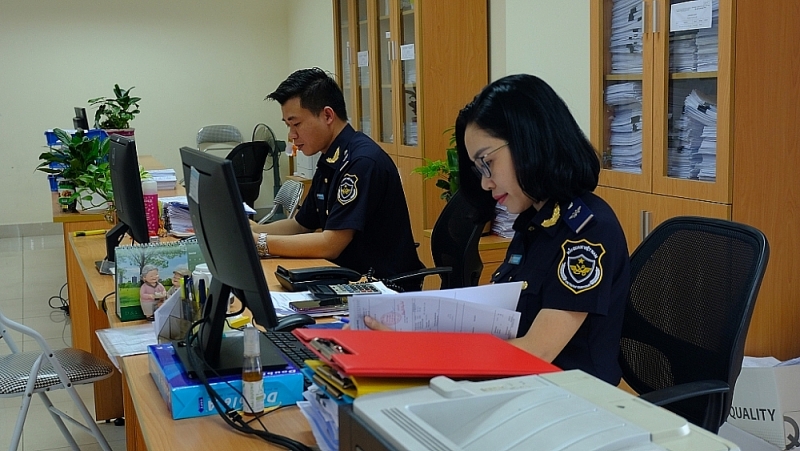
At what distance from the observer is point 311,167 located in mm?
7277

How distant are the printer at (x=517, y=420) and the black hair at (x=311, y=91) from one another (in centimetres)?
218

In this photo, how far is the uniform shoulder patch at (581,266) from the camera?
174cm

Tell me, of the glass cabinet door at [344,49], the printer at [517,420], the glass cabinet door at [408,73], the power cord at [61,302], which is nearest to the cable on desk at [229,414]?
the printer at [517,420]

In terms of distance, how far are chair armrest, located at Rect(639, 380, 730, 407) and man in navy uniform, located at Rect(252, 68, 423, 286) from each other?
1.54 meters

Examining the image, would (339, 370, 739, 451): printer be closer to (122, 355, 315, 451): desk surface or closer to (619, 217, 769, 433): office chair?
(122, 355, 315, 451): desk surface

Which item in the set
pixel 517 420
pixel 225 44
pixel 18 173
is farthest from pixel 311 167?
pixel 517 420

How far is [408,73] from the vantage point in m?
5.06

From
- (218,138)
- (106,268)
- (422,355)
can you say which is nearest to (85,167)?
(106,268)

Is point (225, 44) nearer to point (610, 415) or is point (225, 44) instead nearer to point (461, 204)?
point (461, 204)

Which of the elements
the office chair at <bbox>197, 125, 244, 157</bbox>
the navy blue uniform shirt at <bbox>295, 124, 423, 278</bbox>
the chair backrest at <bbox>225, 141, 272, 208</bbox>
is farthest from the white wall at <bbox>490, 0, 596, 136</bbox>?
the office chair at <bbox>197, 125, 244, 157</bbox>

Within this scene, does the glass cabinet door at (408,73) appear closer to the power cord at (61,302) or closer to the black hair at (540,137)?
the power cord at (61,302)

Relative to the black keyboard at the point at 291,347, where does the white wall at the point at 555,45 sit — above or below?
above

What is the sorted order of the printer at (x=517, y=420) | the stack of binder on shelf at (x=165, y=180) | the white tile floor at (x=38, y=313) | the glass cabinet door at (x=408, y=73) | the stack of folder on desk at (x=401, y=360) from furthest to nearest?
the glass cabinet door at (x=408, y=73)
the stack of binder on shelf at (x=165, y=180)
the white tile floor at (x=38, y=313)
the stack of folder on desk at (x=401, y=360)
the printer at (x=517, y=420)

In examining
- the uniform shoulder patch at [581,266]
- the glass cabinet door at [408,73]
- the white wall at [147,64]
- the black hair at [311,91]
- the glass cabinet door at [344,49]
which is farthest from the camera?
the white wall at [147,64]
